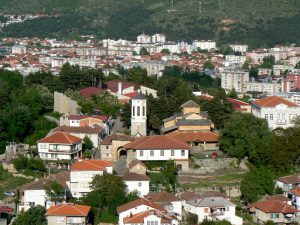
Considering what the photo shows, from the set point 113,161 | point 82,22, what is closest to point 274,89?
point 113,161

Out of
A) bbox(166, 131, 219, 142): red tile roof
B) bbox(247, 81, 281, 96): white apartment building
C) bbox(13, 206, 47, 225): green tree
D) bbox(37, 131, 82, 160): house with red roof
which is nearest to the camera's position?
bbox(13, 206, 47, 225): green tree

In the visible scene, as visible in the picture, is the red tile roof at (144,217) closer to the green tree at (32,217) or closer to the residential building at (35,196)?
the green tree at (32,217)

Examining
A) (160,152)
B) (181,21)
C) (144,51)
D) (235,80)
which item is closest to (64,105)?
(160,152)

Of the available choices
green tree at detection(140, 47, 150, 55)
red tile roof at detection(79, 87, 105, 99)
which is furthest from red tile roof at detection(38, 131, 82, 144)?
green tree at detection(140, 47, 150, 55)

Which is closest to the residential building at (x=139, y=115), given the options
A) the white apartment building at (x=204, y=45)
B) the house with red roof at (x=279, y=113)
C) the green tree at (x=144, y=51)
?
the house with red roof at (x=279, y=113)

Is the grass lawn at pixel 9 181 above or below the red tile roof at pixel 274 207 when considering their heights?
above

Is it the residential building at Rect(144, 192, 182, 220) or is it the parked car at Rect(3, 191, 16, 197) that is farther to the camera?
the parked car at Rect(3, 191, 16, 197)

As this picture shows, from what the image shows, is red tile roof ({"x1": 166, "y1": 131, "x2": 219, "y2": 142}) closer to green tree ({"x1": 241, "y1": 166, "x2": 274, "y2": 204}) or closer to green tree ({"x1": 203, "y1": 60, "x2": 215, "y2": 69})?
green tree ({"x1": 241, "y1": 166, "x2": 274, "y2": 204})
